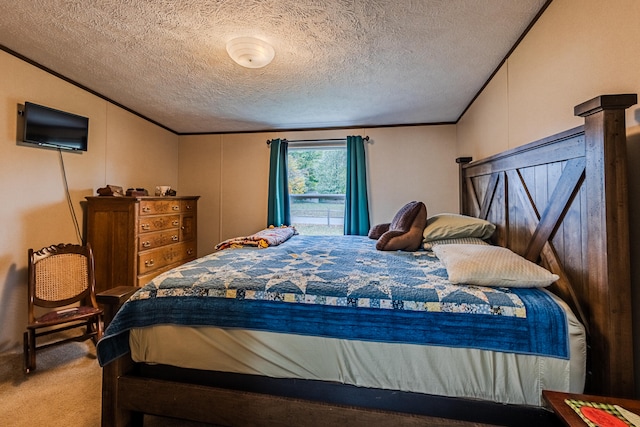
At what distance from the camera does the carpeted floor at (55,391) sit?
1.54m

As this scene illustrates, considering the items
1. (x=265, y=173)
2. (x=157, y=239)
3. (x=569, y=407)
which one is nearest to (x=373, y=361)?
(x=569, y=407)

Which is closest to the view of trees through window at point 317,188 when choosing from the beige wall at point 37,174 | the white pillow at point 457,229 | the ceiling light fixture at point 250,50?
the white pillow at point 457,229

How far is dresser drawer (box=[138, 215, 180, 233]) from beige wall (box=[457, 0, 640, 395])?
3.54 meters

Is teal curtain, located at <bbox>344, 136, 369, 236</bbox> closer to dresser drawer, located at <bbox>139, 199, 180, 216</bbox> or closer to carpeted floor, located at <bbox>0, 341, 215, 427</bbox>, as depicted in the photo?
dresser drawer, located at <bbox>139, 199, 180, 216</bbox>

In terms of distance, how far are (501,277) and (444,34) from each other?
5.30 feet

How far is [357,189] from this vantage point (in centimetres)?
380

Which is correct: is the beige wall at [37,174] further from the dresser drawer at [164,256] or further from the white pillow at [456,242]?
the white pillow at [456,242]

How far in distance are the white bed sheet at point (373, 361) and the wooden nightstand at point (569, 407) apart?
0.47ft

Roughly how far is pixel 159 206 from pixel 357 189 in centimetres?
251

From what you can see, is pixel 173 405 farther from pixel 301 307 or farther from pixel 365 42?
pixel 365 42

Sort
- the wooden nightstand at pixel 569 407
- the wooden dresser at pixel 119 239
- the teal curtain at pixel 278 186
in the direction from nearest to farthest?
the wooden nightstand at pixel 569 407 < the wooden dresser at pixel 119 239 < the teal curtain at pixel 278 186

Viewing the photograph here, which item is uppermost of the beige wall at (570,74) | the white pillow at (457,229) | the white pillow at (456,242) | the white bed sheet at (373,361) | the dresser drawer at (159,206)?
the beige wall at (570,74)

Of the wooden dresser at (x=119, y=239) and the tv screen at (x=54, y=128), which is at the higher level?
the tv screen at (x=54, y=128)

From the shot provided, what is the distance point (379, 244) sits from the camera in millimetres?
2365
